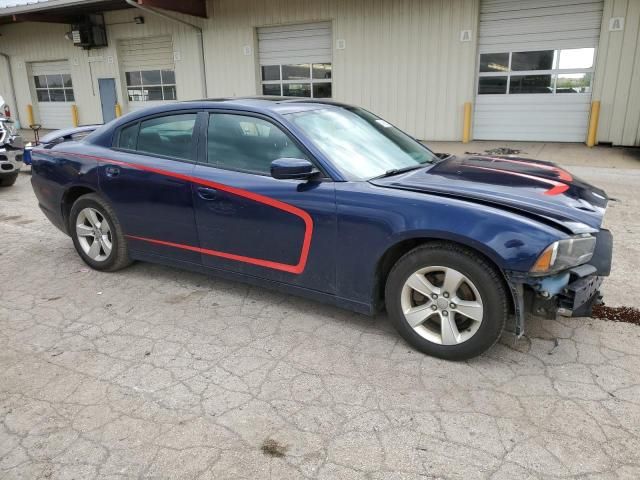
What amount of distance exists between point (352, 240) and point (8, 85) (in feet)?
77.5

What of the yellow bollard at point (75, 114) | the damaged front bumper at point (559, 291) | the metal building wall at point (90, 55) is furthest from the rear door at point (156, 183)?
the yellow bollard at point (75, 114)

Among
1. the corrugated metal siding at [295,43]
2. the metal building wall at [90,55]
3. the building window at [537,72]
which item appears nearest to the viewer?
the building window at [537,72]

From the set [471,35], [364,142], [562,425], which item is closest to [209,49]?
[471,35]

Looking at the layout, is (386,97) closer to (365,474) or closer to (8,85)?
(365,474)

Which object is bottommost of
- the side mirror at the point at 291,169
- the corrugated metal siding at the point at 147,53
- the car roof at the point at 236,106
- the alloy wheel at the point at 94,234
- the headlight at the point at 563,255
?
the alloy wheel at the point at 94,234

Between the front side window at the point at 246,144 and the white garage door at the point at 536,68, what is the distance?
1063 centimetres

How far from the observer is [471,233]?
112 inches

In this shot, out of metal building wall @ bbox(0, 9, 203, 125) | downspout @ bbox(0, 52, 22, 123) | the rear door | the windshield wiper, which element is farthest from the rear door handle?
downspout @ bbox(0, 52, 22, 123)

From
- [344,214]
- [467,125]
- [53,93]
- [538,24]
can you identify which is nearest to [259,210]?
[344,214]

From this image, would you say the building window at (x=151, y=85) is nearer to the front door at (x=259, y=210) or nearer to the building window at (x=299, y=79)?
the building window at (x=299, y=79)

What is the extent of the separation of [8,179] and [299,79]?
8732 mm

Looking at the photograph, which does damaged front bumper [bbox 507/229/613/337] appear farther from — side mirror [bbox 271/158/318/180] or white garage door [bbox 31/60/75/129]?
white garage door [bbox 31/60/75/129]

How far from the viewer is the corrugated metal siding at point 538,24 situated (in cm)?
1143

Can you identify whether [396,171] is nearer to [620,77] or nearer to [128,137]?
[128,137]
